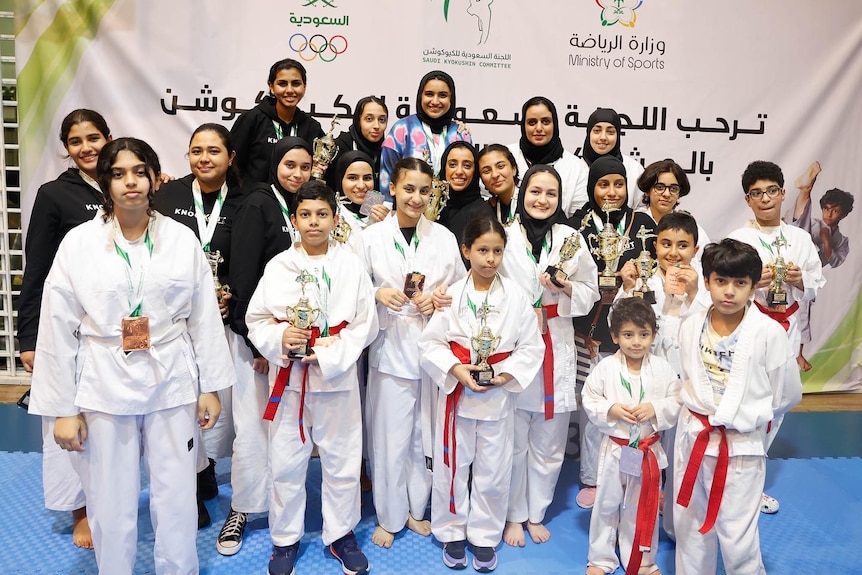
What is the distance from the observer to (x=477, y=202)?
3.71 meters

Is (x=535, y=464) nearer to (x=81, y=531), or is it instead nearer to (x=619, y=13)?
(x=81, y=531)

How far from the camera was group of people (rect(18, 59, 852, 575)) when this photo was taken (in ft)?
8.33

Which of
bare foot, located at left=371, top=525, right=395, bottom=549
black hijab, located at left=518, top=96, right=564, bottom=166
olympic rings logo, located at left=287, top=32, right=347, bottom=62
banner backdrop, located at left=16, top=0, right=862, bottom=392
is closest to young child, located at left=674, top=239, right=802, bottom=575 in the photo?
bare foot, located at left=371, top=525, right=395, bottom=549

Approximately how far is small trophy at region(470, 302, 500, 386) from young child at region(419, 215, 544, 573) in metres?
0.01

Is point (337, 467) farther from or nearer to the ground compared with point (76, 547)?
farther from the ground

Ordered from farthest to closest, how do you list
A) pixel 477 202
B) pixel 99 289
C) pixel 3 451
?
pixel 3 451, pixel 477 202, pixel 99 289

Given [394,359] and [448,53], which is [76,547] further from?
[448,53]

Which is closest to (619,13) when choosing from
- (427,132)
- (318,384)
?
(427,132)

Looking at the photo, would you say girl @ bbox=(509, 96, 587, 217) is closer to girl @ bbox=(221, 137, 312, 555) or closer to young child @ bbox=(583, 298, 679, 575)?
young child @ bbox=(583, 298, 679, 575)

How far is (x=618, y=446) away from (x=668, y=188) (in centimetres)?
166

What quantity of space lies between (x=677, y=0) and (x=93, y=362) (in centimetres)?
527

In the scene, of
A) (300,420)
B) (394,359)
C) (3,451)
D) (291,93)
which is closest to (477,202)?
(394,359)

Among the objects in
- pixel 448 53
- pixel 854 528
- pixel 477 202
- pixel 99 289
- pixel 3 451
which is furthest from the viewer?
pixel 448 53

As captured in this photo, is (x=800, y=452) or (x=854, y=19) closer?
(x=800, y=452)
